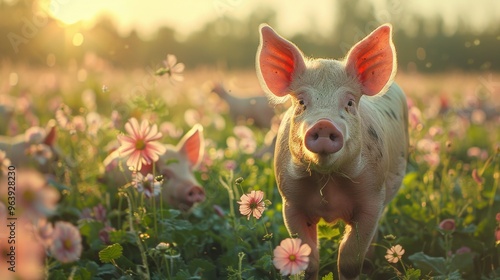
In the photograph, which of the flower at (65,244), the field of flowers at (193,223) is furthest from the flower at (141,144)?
the flower at (65,244)

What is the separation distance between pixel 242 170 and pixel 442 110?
147 inches

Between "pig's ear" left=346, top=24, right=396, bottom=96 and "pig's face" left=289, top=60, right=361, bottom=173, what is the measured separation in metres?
0.08

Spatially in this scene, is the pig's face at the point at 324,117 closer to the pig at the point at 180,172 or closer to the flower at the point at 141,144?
the flower at the point at 141,144

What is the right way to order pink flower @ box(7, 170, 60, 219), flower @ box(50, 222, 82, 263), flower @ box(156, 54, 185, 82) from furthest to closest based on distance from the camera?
flower @ box(156, 54, 185, 82)
flower @ box(50, 222, 82, 263)
pink flower @ box(7, 170, 60, 219)

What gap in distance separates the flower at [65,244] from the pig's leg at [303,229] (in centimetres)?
137

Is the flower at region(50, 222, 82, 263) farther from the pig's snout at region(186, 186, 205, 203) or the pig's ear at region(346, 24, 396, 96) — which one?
the pig's snout at region(186, 186, 205, 203)

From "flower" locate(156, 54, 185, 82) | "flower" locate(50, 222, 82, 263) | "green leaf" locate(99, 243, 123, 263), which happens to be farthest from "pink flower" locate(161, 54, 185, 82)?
"flower" locate(50, 222, 82, 263)

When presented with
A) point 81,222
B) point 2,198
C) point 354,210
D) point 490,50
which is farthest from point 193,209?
point 490,50

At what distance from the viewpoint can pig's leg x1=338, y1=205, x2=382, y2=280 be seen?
325cm

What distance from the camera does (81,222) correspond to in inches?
161

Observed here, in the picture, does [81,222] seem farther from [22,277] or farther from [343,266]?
[22,277]

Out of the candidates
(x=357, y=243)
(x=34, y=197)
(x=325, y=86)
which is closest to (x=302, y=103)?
(x=325, y=86)

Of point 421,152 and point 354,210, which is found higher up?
point 421,152

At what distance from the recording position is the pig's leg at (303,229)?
329cm
